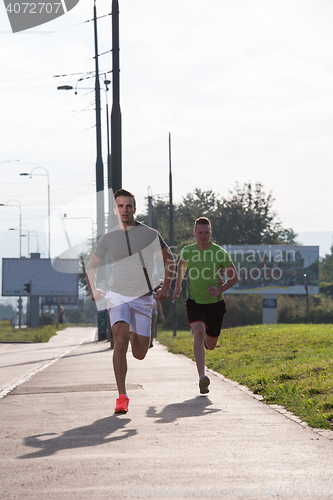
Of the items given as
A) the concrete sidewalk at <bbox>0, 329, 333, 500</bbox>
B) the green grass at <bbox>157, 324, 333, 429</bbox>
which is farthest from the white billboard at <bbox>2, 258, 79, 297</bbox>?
the concrete sidewalk at <bbox>0, 329, 333, 500</bbox>

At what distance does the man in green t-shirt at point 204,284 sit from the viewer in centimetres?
821

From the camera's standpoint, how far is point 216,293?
8.11 metres

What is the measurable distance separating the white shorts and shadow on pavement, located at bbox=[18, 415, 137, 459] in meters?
1.10

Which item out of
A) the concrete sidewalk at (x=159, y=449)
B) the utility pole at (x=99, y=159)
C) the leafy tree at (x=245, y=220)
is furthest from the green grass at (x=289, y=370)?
the leafy tree at (x=245, y=220)

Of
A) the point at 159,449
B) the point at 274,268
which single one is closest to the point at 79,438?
the point at 159,449

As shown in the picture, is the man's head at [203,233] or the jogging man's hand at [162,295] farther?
the man's head at [203,233]

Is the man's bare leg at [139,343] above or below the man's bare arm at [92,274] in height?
below

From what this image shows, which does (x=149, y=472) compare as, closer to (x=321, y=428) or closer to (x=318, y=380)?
(x=321, y=428)

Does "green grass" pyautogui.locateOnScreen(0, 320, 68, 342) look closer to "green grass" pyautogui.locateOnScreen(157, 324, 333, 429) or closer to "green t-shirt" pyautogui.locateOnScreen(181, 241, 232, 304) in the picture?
"green grass" pyautogui.locateOnScreen(157, 324, 333, 429)

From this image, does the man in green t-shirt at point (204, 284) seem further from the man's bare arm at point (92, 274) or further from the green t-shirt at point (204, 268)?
the man's bare arm at point (92, 274)

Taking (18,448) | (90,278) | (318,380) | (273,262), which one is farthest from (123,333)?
(273,262)

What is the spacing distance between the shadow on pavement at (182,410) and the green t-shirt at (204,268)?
1300mm

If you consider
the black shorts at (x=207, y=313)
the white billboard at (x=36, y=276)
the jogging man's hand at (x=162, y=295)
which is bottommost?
the black shorts at (x=207, y=313)

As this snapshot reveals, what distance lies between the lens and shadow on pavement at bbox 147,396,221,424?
20.9 ft
